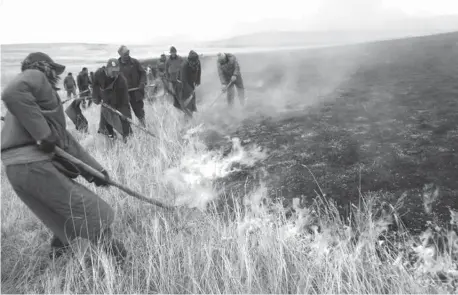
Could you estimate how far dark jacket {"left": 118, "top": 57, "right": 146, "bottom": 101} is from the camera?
26.0ft

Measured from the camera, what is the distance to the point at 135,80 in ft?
26.2

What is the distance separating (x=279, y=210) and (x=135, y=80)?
5658mm

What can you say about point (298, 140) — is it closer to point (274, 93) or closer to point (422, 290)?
point (422, 290)

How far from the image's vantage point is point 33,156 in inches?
105

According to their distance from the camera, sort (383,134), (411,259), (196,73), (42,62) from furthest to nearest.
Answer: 1. (196,73)
2. (383,134)
3. (411,259)
4. (42,62)

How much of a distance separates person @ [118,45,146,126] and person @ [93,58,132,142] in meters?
0.69

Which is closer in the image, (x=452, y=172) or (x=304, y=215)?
(x=304, y=215)

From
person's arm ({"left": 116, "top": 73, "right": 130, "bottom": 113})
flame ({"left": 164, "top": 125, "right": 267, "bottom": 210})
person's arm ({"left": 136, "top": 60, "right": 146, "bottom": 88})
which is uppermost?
person's arm ({"left": 136, "top": 60, "right": 146, "bottom": 88})

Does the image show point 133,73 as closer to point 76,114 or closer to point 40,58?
point 76,114

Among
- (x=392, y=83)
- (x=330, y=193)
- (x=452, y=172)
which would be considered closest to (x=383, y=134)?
(x=452, y=172)

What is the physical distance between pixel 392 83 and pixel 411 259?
10.7 metres

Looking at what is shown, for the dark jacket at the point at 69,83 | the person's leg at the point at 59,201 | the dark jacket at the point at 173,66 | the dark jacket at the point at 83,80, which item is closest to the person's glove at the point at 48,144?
the person's leg at the point at 59,201

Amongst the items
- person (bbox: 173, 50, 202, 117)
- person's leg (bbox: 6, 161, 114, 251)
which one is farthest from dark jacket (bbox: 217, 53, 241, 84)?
person's leg (bbox: 6, 161, 114, 251)

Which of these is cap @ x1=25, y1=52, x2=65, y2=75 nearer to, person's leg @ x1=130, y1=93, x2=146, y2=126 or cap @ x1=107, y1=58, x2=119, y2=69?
cap @ x1=107, y1=58, x2=119, y2=69
